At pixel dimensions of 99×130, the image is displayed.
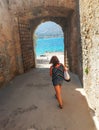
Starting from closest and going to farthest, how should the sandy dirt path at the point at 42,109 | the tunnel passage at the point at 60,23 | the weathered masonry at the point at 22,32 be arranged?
the sandy dirt path at the point at 42,109 → the weathered masonry at the point at 22,32 → the tunnel passage at the point at 60,23

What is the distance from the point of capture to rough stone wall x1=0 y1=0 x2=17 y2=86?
613 centimetres

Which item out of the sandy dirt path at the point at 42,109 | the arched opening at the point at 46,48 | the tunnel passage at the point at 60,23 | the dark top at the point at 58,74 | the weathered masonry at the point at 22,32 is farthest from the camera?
the arched opening at the point at 46,48

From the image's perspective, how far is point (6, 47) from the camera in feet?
21.5

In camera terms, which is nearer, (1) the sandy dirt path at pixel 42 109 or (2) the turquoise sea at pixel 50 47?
(1) the sandy dirt path at pixel 42 109

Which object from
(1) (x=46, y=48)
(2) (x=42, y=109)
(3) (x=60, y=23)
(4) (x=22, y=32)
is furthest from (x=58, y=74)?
(1) (x=46, y=48)

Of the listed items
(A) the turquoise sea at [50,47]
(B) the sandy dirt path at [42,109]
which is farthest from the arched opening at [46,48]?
(B) the sandy dirt path at [42,109]

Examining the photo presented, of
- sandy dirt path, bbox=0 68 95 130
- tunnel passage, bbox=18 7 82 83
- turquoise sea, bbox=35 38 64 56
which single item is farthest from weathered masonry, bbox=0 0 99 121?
turquoise sea, bbox=35 38 64 56

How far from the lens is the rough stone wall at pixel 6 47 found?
613 centimetres

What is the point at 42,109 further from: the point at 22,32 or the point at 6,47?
the point at 22,32

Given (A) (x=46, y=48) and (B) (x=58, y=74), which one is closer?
(B) (x=58, y=74)

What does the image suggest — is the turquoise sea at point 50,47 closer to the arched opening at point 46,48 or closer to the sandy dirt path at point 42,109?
the arched opening at point 46,48

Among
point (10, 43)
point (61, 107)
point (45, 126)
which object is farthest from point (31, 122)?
point (10, 43)

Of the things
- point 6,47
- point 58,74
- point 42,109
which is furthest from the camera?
point 6,47

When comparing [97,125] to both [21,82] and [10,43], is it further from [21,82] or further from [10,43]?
[10,43]
